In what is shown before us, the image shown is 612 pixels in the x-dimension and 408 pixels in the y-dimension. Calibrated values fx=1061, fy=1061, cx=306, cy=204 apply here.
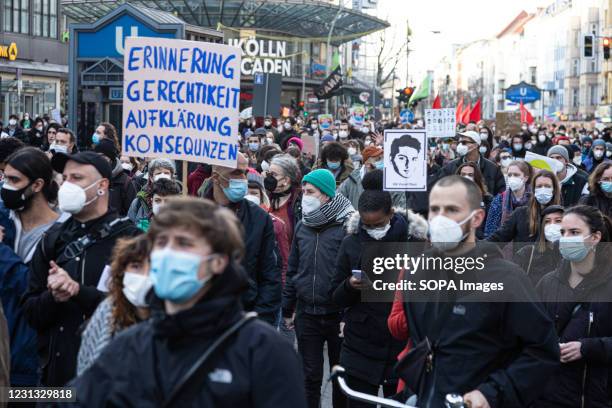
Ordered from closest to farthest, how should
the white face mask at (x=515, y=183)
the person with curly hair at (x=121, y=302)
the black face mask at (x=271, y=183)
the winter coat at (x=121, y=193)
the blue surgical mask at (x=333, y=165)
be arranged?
the person with curly hair at (x=121, y=302) → the black face mask at (x=271, y=183) → the winter coat at (x=121, y=193) → the white face mask at (x=515, y=183) → the blue surgical mask at (x=333, y=165)

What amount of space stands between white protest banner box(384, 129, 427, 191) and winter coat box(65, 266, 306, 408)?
5441 millimetres

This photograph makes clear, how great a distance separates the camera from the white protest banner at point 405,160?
8.97 m

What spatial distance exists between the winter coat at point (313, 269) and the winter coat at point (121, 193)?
116 inches

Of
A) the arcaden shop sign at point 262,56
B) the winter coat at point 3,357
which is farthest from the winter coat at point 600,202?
the arcaden shop sign at point 262,56

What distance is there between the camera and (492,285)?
4652 millimetres

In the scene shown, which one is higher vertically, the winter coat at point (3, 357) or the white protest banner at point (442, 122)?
the white protest banner at point (442, 122)

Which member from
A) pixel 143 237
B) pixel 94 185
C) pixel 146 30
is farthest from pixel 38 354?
pixel 146 30

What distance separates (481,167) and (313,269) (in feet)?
23.8

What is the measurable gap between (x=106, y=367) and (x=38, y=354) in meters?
2.08

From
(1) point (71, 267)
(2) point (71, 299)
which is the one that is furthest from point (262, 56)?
(2) point (71, 299)

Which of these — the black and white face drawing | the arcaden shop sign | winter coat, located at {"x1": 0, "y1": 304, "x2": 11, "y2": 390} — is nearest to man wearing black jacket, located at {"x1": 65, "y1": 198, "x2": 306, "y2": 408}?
winter coat, located at {"x1": 0, "y1": 304, "x2": 11, "y2": 390}

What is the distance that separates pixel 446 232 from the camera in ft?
15.6

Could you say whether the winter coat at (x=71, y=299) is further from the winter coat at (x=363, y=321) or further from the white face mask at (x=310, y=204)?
the white face mask at (x=310, y=204)

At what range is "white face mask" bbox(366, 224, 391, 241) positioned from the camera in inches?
280
